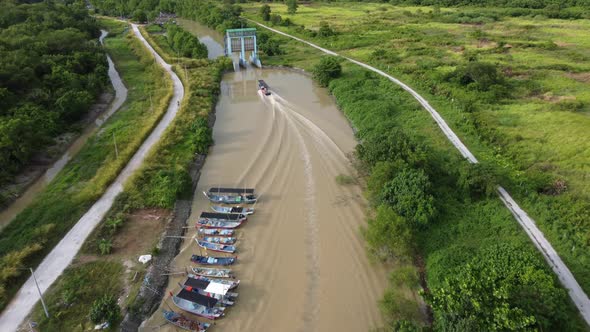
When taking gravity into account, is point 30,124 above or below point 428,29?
below

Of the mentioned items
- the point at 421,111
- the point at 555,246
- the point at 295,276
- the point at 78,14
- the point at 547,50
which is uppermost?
the point at 78,14

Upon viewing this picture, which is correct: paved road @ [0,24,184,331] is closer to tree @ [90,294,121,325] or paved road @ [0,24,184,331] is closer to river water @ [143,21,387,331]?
A: tree @ [90,294,121,325]

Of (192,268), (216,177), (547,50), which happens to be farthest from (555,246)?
(547,50)

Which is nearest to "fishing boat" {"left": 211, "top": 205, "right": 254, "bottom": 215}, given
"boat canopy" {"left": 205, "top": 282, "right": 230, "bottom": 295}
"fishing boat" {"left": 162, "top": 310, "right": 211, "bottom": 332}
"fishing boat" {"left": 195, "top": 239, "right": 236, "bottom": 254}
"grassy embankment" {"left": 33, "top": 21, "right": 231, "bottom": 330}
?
"fishing boat" {"left": 195, "top": 239, "right": 236, "bottom": 254}

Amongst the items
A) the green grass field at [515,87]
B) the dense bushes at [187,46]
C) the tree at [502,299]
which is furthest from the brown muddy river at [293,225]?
the dense bushes at [187,46]

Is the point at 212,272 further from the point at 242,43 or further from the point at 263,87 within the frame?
the point at 242,43

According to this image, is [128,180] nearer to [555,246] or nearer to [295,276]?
[295,276]
